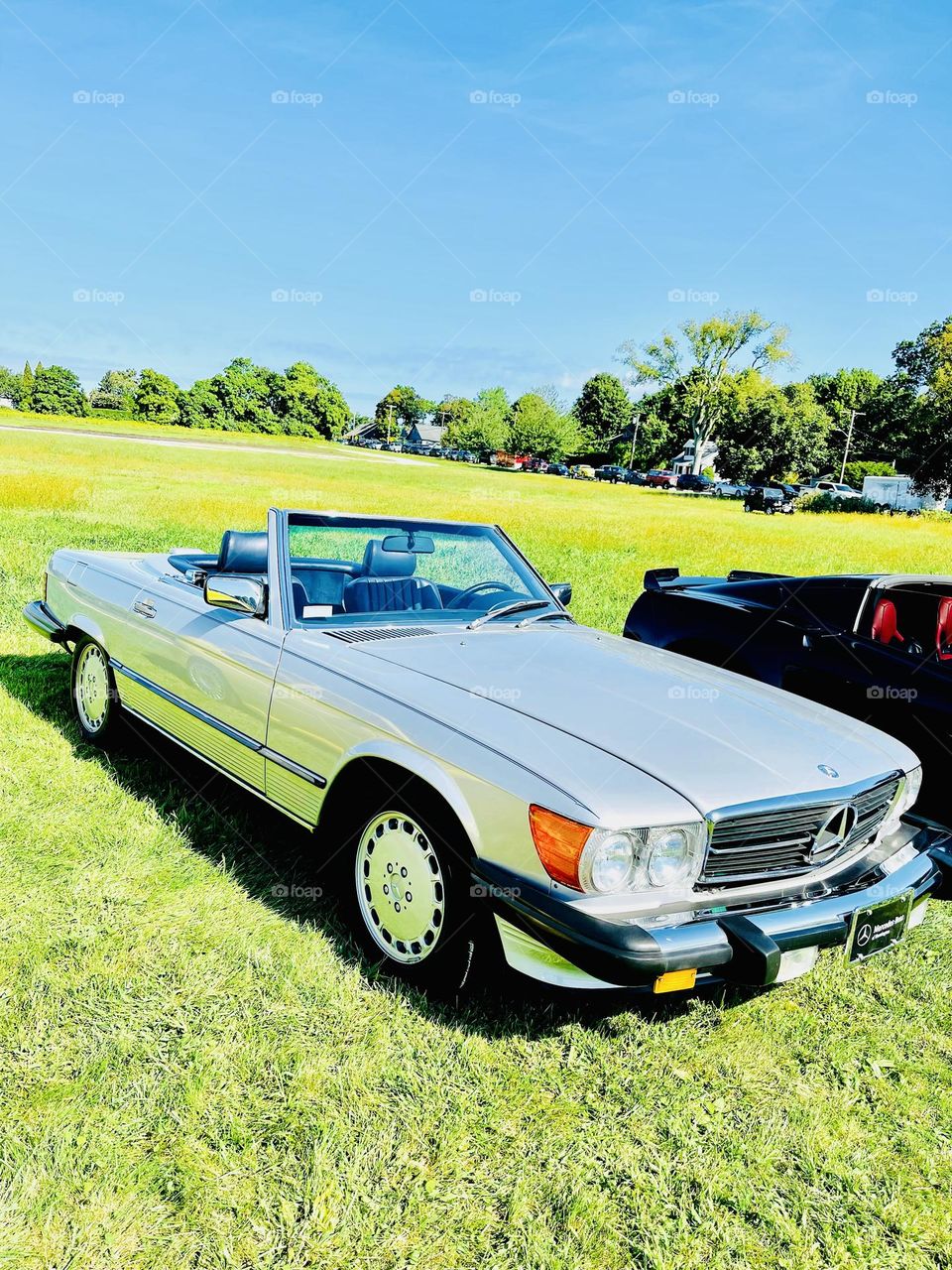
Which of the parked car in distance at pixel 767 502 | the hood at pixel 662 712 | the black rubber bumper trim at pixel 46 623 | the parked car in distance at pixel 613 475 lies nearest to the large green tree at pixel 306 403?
the parked car in distance at pixel 613 475

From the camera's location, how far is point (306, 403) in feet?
336

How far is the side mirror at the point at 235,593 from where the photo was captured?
3314mm

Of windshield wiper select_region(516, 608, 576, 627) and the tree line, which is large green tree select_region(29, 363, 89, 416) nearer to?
the tree line

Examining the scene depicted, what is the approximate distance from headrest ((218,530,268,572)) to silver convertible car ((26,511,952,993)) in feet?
0.04

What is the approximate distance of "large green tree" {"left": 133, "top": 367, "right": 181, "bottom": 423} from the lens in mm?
96438

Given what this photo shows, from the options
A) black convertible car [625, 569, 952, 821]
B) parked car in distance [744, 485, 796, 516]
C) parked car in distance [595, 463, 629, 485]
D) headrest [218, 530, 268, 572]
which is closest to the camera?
headrest [218, 530, 268, 572]

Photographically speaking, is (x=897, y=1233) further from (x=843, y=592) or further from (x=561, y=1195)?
(x=843, y=592)

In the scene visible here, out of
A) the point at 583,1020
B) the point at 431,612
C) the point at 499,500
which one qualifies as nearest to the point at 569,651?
the point at 431,612

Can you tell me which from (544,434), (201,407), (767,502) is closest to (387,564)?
(767,502)

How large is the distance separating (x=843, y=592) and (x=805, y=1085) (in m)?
3.07

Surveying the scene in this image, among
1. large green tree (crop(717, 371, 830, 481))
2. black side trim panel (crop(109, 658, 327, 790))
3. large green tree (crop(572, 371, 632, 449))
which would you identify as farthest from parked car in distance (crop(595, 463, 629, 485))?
black side trim panel (crop(109, 658, 327, 790))

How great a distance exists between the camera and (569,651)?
130 inches

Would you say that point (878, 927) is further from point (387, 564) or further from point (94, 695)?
point (94, 695)

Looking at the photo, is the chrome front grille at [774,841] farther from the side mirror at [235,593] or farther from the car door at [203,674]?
the side mirror at [235,593]
